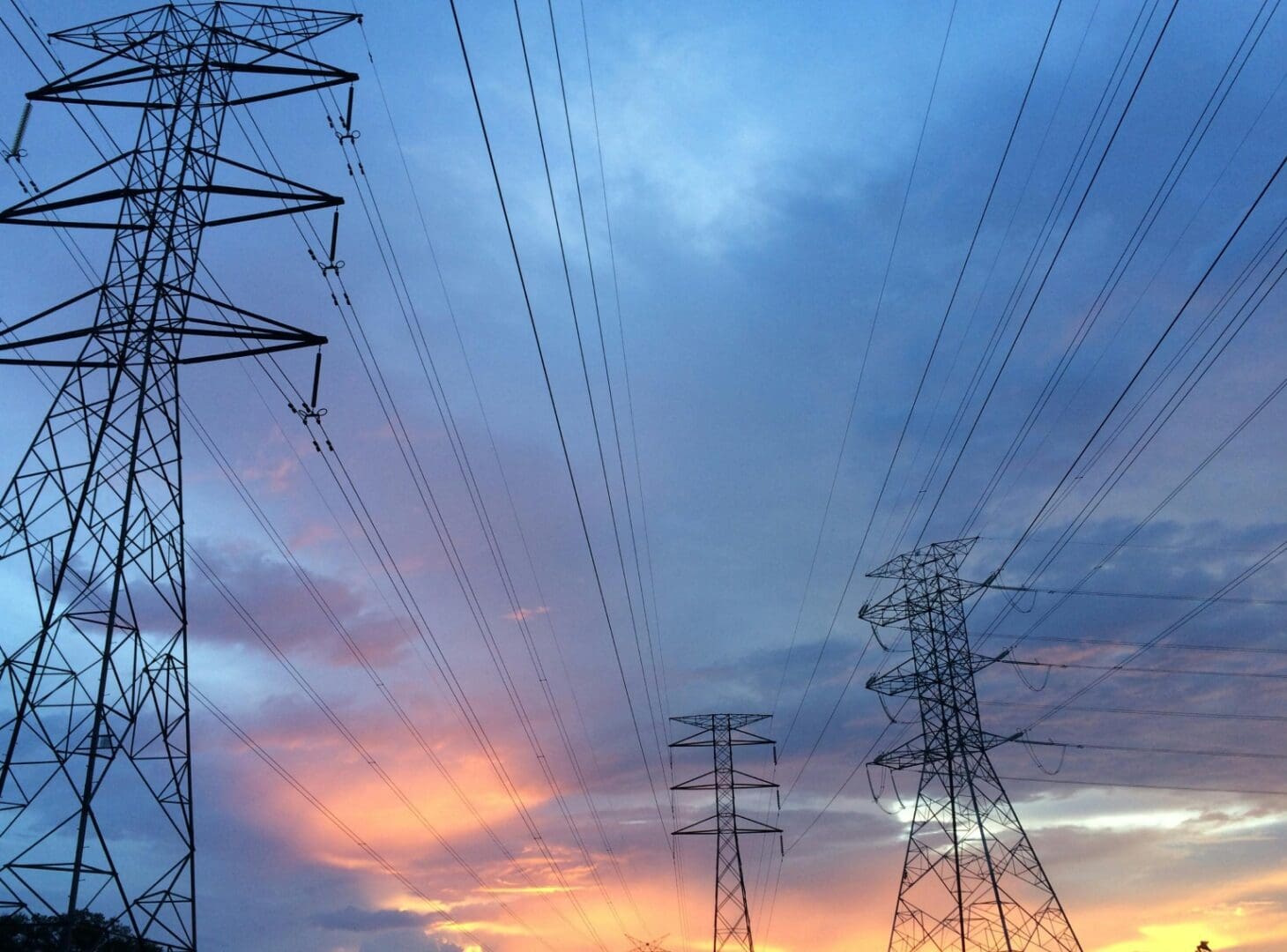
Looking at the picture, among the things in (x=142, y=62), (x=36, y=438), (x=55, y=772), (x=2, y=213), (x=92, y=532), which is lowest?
(x=55, y=772)

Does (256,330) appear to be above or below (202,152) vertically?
below

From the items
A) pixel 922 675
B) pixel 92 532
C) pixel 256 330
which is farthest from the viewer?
pixel 922 675

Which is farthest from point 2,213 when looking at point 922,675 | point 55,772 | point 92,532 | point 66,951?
→ point 922,675

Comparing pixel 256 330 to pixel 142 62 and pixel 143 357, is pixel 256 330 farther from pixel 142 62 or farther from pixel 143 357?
pixel 142 62

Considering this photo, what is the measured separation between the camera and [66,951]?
16766mm

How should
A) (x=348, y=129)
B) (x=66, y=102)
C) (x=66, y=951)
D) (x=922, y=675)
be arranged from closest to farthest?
(x=66, y=951) → (x=66, y=102) → (x=348, y=129) → (x=922, y=675)

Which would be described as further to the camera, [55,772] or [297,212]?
[297,212]

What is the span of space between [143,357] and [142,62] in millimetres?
8470

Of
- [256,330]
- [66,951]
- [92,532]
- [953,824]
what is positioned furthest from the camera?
[953,824]

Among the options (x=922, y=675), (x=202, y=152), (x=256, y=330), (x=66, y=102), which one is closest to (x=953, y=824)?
(x=922, y=675)

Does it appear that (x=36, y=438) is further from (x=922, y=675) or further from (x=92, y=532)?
(x=922, y=675)

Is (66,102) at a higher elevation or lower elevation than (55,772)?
higher

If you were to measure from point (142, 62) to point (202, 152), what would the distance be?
3044 mm

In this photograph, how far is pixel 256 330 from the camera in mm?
22094
